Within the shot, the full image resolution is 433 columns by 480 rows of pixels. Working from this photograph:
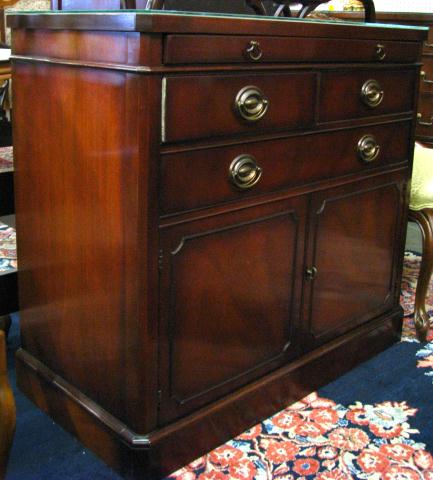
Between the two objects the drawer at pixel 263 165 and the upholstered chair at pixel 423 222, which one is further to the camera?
the upholstered chair at pixel 423 222

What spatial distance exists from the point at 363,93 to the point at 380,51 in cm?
10

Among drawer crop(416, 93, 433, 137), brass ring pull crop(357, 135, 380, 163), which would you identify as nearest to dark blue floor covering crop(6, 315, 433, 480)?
brass ring pull crop(357, 135, 380, 163)

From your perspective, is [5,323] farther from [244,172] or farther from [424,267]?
[424,267]

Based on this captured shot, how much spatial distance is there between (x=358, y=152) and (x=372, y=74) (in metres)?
0.18

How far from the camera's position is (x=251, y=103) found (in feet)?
4.13

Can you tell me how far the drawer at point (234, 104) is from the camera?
1142 millimetres

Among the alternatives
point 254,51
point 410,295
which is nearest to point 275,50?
point 254,51

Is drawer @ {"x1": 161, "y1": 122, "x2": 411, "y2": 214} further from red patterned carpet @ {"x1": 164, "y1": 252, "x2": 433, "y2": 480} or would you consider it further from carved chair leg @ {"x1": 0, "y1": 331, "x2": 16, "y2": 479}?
red patterned carpet @ {"x1": 164, "y1": 252, "x2": 433, "y2": 480}

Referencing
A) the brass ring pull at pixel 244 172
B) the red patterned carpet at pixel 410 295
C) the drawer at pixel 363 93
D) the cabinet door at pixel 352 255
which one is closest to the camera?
the brass ring pull at pixel 244 172

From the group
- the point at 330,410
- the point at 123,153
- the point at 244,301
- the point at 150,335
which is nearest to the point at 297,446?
the point at 330,410

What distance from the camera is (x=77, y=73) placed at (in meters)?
1.22

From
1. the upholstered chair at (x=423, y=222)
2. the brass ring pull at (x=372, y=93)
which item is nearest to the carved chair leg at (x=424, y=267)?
the upholstered chair at (x=423, y=222)

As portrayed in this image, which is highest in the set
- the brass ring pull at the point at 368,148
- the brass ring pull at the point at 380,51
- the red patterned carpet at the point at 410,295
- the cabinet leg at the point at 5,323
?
the brass ring pull at the point at 380,51

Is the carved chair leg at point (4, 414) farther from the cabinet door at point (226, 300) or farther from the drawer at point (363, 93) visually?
the drawer at point (363, 93)
